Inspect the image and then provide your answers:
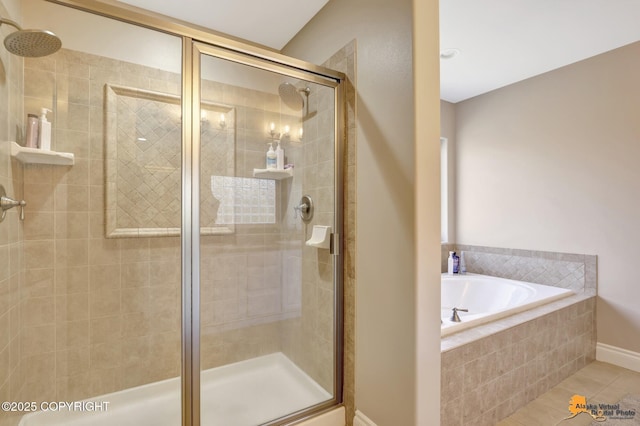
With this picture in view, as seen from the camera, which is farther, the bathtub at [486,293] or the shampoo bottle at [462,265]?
the shampoo bottle at [462,265]

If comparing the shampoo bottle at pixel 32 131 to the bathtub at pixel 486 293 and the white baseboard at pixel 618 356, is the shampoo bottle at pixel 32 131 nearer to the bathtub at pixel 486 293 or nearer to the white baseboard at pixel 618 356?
the bathtub at pixel 486 293

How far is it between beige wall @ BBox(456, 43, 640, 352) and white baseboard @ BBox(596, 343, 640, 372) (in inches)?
1.6

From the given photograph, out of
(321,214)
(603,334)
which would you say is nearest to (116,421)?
(321,214)

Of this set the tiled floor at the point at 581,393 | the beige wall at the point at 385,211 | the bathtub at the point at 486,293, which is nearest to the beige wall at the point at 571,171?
the tiled floor at the point at 581,393

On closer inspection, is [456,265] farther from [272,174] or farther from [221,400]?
[221,400]

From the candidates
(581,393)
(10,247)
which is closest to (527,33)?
(581,393)

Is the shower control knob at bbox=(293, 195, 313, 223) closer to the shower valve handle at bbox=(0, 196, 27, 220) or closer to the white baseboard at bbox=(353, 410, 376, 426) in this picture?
the white baseboard at bbox=(353, 410, 376, 426)

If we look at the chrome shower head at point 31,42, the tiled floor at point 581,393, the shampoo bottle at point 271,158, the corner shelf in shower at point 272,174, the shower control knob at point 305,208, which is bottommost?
the tiled floor at point 581,393

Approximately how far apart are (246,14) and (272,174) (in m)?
1.12

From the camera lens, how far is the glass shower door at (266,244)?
1.59m

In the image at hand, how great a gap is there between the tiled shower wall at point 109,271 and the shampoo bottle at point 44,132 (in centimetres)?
Result: 3

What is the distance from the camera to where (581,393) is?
1980mm

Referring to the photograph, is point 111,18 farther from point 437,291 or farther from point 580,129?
point 580,129

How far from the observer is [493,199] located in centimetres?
310
